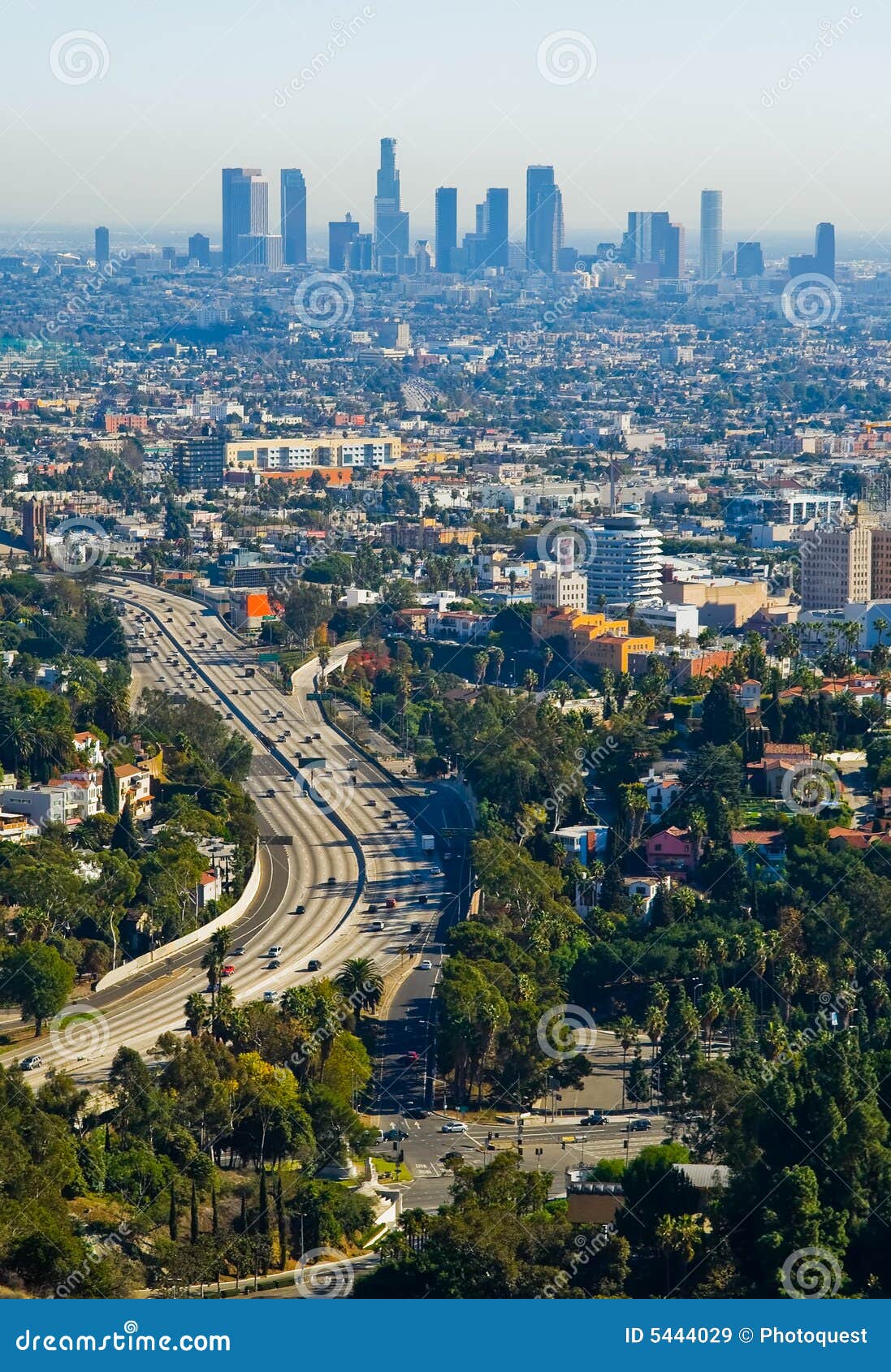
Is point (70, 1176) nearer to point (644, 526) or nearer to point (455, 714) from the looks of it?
point (455, 714)

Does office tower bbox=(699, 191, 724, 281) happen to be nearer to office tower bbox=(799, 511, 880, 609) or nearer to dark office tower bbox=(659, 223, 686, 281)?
dark office tower bbox=(659, 223, 686, 281)

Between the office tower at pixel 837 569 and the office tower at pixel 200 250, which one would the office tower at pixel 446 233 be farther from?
the office tower at pixel 837 569

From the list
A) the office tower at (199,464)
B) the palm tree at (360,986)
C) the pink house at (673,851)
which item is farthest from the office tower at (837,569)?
the office tower at (199,464)

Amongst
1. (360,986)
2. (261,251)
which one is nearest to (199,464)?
(360,986)

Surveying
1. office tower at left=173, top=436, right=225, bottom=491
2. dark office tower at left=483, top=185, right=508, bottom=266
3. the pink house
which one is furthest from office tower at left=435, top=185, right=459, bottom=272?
the pink house

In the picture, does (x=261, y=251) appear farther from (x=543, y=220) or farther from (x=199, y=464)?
(x=199, y=464)

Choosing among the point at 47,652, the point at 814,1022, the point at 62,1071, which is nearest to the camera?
the point at 62,1071

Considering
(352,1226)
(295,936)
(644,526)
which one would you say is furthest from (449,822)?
(644,526)
